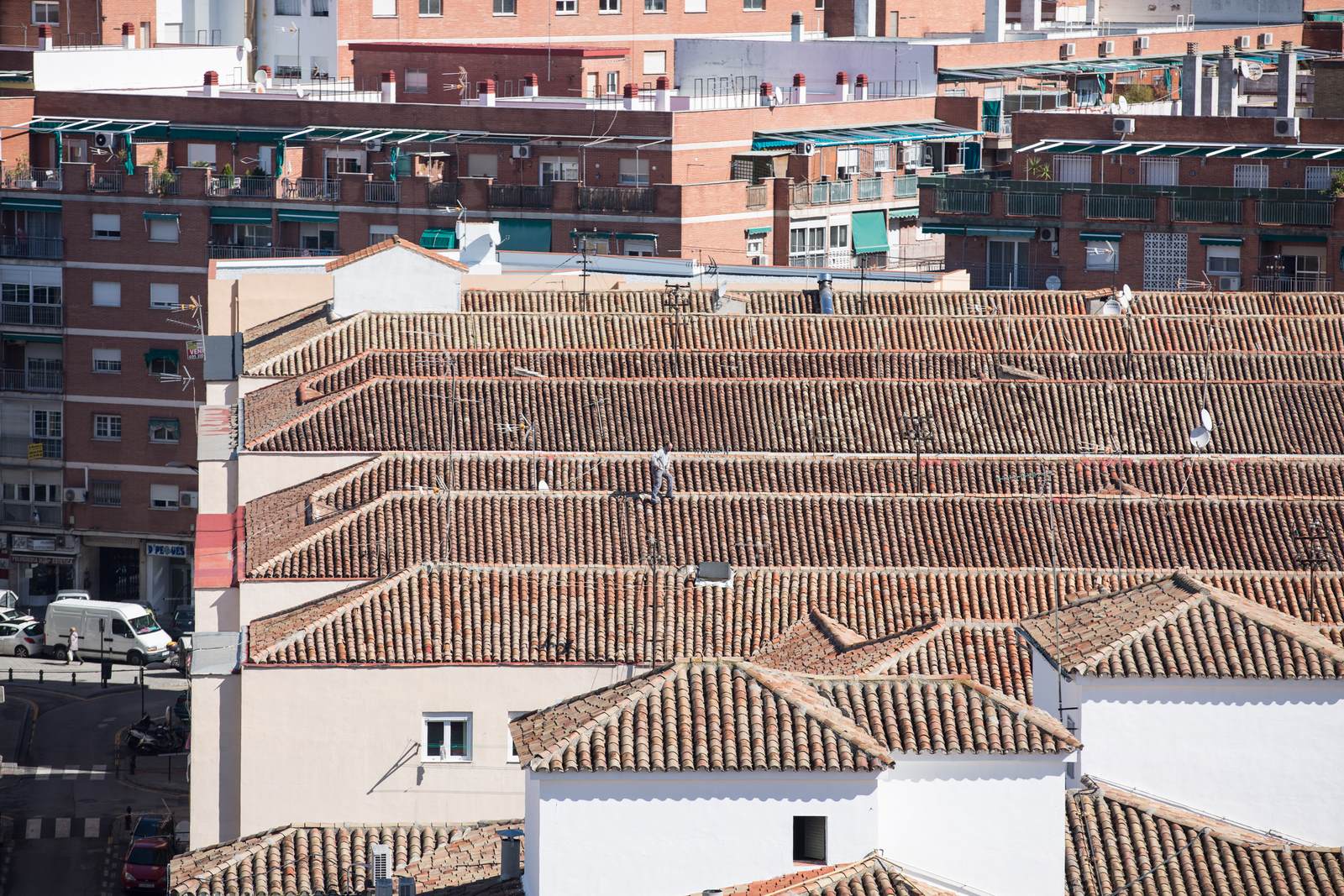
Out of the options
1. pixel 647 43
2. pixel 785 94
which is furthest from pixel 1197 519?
pixel 647 43

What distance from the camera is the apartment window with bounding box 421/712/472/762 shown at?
35.4 metres

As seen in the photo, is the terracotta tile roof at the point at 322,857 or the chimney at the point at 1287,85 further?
the chimney at the point at 1287,85

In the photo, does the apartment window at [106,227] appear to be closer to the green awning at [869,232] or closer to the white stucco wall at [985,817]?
the green awning at [869,232]

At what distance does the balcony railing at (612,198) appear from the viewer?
71812 mm

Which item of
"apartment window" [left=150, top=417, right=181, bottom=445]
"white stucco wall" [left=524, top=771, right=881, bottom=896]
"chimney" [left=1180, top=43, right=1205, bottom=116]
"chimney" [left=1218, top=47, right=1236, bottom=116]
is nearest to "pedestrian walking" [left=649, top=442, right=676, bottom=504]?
"white stucco wall" [left=524, top=771, right=881, bottom=896]

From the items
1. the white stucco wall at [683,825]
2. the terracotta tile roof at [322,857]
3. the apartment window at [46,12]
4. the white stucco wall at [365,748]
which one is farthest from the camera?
the apartment window at [46,12]

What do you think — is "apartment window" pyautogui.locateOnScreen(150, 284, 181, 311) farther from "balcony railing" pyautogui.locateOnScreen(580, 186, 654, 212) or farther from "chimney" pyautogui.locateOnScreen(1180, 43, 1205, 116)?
"chimney" pyautogui.locateOnScreen(1180, 43, 1205, 116)

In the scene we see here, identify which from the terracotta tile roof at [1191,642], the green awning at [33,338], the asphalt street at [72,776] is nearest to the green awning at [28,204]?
the green awning at [33,338]

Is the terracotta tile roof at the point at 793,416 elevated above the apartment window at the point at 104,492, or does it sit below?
above

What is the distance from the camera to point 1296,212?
6588 centimetres

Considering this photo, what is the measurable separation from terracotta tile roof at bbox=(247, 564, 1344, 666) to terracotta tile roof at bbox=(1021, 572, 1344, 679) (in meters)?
3.46

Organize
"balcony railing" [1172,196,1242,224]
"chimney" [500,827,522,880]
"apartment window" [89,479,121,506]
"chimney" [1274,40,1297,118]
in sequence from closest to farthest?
"chimney" [500,827,522,880] < "balcony railing" [1172,196,1242,224] < "chimney" [1274,40,1297,118] < "apartment window" [89,479,121,506]

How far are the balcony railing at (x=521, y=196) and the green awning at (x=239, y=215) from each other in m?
6.31

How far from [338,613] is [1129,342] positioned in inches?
1047
